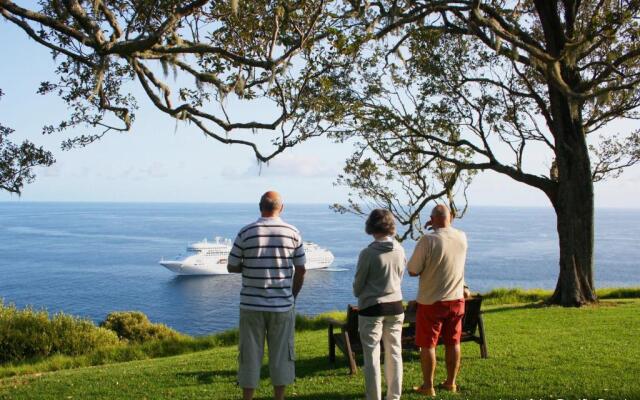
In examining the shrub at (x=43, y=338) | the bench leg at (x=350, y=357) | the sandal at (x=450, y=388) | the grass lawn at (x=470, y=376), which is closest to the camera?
the sandal at (x=450, y=388)

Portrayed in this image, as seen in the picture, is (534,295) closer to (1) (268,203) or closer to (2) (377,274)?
(2) (377,274)

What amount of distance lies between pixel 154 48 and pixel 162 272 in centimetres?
5871

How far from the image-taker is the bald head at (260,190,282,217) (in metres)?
4.56

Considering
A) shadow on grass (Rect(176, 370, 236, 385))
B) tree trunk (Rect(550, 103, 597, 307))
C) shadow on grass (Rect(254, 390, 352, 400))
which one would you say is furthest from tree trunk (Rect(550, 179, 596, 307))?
shadow on grass (Rect(254, 390, 352, 400))

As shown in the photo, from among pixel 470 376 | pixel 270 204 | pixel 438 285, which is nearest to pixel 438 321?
pixel 438 285

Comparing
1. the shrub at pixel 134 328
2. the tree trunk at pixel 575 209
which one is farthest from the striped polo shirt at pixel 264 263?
the shrub at pixel 134 328

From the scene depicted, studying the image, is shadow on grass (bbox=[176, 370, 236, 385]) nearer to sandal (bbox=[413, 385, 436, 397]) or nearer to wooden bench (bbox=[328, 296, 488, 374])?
wooden bench (bbox=[328, 296, 488, 374])

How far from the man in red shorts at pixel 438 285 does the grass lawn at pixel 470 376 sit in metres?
0.47

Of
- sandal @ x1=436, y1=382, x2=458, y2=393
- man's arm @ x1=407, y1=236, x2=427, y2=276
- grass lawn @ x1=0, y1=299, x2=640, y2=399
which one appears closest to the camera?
man's arm @ x1=407, y1=236, x2=427, y2=276

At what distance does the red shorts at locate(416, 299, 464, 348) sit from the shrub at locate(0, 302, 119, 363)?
1185cm

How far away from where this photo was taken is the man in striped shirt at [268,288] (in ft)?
14.7

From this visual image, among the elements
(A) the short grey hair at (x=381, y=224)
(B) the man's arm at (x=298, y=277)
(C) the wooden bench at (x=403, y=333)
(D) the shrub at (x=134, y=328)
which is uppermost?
(A) the short grey hair at (x=381, y=224)

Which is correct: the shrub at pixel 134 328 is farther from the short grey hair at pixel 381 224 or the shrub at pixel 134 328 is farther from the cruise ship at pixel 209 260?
the cruise ship at pixel 209 260

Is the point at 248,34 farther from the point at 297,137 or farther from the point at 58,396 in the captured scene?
the point at 58,396
